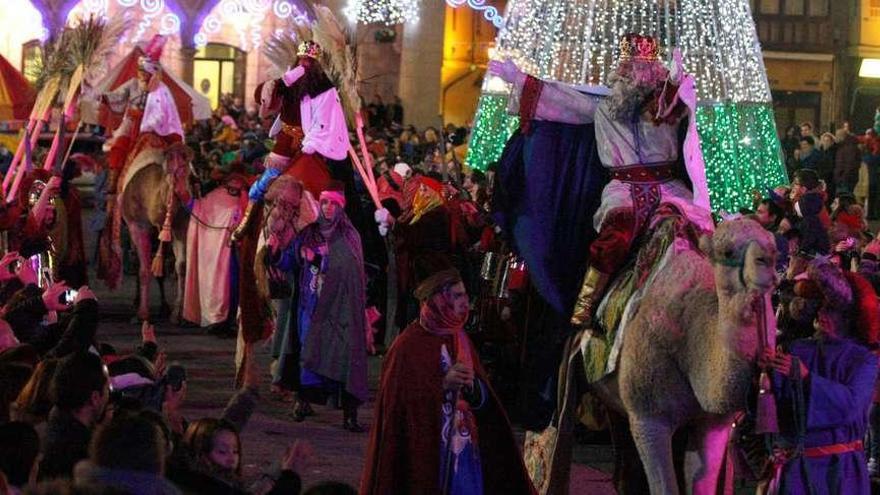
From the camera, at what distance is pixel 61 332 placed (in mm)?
10367

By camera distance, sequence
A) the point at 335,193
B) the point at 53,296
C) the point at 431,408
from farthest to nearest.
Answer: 1. the point at 335,193
2. the point at 53,296
3. the point at 431,408

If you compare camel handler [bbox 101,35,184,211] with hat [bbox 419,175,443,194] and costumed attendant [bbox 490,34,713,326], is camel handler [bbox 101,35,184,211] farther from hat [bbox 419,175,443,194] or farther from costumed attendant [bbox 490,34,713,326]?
costumed attendant [bbox 490,34,713,326]

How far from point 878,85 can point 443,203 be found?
31.1 meters

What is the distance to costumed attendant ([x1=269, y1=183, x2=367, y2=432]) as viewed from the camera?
531 inches

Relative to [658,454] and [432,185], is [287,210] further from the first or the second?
[658,454]

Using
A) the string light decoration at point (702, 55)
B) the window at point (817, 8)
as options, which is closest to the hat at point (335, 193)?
the string light decoration at point (702, 55)

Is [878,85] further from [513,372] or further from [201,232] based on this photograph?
[513,372]

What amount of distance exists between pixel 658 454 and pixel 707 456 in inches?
9.3

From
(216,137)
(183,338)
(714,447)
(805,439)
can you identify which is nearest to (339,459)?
(714,447)

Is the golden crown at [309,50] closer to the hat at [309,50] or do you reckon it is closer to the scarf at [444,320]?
the hat at [309,50]

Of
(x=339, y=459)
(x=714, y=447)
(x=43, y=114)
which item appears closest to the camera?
(x=714, y=447)

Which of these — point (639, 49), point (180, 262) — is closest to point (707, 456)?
point (639, 49)

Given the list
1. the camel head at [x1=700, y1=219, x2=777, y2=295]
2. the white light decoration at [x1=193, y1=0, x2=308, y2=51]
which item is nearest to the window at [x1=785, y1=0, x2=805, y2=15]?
the white light decoration at [x1=193, y1=0, x2=308, y2=51]

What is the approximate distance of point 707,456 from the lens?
909cm
